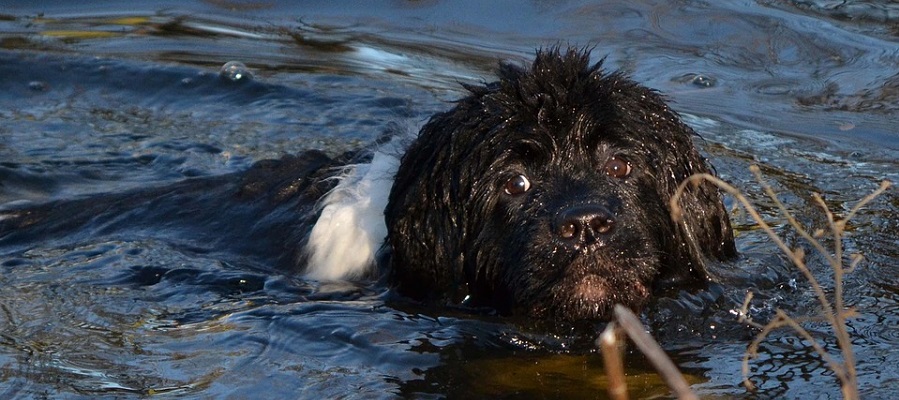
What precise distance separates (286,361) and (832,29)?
577 centimetres

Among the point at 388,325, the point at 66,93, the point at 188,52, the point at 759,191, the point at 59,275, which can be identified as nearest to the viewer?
the point at 388,325

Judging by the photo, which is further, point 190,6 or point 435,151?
point 190,6

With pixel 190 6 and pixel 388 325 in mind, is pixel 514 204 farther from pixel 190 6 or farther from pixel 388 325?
pixel 190 6

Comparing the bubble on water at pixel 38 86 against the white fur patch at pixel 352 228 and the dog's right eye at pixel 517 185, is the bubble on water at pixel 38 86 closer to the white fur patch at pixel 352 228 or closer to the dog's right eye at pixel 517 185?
the white fur patch at pixel 352 228

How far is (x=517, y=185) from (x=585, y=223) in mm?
463

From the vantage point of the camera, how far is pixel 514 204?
4828mm

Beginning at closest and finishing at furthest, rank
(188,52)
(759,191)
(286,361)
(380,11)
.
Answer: (286,361) < (759,191) < (188,52) < (380,11)

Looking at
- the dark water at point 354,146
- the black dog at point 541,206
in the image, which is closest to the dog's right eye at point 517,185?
the black dog at point 541,206

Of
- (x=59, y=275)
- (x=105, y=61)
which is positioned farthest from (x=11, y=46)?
(x=59, y=275)

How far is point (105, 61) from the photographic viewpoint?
9.36 m

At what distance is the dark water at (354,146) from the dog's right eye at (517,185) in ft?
1.63

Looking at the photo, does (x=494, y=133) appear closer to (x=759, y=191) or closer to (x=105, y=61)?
(x=759, y=191)

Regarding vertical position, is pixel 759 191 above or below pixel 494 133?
below

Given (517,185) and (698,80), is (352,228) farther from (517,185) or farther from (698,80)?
(698,80)
